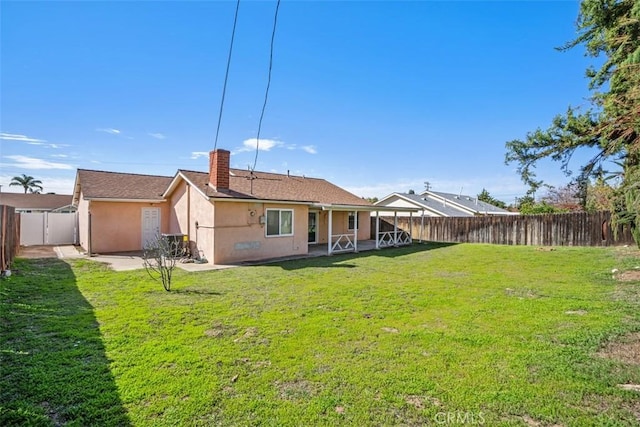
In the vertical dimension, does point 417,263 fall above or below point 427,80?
below

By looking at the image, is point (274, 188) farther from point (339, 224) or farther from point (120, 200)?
point (120, 200)

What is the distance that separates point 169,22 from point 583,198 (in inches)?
562

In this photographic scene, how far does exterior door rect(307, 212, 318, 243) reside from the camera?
1848 centimetres

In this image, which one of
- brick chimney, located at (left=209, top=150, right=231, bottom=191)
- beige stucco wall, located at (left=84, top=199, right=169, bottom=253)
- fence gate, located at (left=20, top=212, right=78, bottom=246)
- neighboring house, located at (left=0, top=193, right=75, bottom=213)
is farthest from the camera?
neighboring house, located at (left=0, top=193, right=75, bottom=213)

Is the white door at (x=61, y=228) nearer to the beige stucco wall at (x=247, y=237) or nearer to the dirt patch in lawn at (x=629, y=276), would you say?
the beige stucco wall at (x=247, y=237)

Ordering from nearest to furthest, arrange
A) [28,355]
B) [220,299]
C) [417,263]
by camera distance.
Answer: [28,355], [220,299], [417,263]

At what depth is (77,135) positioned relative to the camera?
18469mm

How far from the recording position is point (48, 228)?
697 inches

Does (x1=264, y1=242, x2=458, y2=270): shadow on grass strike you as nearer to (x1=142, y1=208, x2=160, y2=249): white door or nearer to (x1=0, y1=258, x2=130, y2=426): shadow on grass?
(x1=0, y1=258, x2=130, y2=426): shadow on grass

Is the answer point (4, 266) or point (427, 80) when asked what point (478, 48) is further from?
point (4, 266)

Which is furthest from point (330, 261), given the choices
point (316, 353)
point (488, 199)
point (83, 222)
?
point (488, 199)

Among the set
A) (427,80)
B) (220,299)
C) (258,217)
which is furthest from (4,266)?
(427,80)

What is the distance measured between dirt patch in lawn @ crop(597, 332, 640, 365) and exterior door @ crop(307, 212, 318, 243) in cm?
1464

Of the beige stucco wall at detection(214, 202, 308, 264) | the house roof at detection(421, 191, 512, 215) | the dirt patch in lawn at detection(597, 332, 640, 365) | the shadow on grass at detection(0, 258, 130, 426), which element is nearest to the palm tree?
the beige stucco wall at detection(214, 202, 308, 264)
